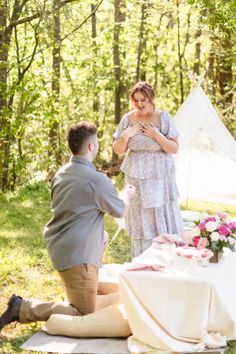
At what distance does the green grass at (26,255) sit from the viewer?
15.1 ft

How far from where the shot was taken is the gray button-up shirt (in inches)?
166

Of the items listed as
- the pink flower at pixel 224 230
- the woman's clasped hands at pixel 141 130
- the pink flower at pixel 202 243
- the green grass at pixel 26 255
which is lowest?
the green grass at pixel 26 255

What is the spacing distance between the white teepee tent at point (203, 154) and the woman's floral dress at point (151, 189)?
2313mm

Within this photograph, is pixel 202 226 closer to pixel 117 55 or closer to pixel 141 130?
pixel 141 130

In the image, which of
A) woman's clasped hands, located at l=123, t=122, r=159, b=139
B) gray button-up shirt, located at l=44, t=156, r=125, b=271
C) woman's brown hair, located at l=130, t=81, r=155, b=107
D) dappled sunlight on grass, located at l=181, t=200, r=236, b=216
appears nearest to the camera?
gray button-up shirt, located at l=44, t=156, r=125, b=271

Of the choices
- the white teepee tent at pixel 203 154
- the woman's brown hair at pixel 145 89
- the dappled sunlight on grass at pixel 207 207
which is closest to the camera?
the woman's brown hair at pixel 145 89

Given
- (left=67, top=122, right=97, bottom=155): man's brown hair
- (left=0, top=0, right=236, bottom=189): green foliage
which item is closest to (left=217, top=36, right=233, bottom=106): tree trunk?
(left=0, top=0, right=236, bottom=189): green foliage

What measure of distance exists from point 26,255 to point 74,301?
7.04 feet

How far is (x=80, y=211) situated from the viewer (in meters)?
4.23

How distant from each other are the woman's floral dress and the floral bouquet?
91 cm

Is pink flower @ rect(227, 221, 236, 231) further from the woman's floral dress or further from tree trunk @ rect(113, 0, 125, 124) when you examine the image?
tree trunk @ rect(113, 0, 125, 124)

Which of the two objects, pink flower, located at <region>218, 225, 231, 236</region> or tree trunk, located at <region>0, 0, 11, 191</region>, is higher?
tree trunk, located at <region>0, 0, 11, 191</region>

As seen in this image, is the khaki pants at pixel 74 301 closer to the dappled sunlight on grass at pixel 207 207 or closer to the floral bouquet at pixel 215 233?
the floral bouquet at pixel 215 233

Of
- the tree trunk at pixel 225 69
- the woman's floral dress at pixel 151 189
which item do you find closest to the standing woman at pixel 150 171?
the woman's floral dress at pixel 151 189
